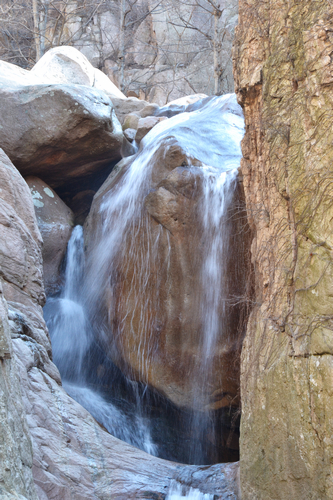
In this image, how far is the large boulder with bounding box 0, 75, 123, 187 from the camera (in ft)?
22.7

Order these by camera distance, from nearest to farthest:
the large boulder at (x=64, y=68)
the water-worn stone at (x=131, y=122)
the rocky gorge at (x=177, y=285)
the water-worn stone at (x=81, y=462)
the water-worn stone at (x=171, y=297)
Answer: the rocky gorge at (x=177, y=285) < the water-worn stone at (x=81, y=462) < the water-worn stone at (x=171, y=297) < the water-worn stone at (x=131, y=122) < the large boulder at (x=64, y=68)

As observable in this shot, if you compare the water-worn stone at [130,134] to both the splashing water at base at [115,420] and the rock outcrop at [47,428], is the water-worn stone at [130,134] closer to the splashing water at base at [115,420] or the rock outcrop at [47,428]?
the rock outcrop at [47,428]

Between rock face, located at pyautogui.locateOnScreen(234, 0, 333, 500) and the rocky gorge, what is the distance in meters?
0.01

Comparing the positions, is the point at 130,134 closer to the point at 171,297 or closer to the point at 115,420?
the point at 171,297

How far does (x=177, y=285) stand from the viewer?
5.30 metres

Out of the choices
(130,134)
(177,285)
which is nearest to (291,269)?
(177,285)

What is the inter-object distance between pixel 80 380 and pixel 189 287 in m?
1.96

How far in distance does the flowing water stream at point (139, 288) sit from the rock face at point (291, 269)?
144 cm

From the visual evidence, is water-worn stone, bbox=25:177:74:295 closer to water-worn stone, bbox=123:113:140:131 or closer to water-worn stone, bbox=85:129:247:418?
water-worn stone, bbox=85:129:247:418

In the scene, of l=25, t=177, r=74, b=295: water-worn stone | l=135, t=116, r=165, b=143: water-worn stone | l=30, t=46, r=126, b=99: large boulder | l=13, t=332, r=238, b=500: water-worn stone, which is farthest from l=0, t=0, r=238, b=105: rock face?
l=13, t=332, r=238, b=500: water-worn stone

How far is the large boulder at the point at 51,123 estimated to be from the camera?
6.93m

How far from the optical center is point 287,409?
2910mm

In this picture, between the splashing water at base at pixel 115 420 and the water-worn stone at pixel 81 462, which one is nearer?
the water-worn stone at pixel 81 462

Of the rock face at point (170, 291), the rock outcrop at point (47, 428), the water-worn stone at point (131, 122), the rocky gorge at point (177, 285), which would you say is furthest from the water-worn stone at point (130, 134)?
the rock outcrop at point (47, 428)
